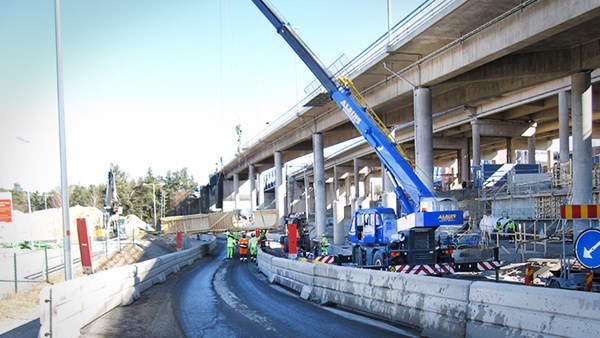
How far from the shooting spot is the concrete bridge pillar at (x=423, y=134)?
27812 millimetres

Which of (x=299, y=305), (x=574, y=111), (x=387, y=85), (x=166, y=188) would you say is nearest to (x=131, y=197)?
(x=166, y=188)

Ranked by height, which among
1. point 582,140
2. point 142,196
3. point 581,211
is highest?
point 582,140

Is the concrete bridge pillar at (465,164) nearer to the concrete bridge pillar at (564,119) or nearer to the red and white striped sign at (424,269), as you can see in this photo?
the concrete bridge pillar at (564,119)

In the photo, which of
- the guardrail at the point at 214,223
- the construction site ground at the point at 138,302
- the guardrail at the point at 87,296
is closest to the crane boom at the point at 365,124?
the construction site ground at the point at 138,302

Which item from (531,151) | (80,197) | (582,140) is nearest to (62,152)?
(582,140)

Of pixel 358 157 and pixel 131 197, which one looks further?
pixel 131 197

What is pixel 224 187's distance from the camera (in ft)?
347

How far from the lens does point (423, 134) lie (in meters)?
28.2

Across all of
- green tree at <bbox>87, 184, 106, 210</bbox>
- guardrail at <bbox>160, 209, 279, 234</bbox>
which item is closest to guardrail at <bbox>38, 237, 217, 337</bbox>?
guardrail at <bbox>160, 209, 279, 234</bbox>

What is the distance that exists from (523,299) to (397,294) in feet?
9.33

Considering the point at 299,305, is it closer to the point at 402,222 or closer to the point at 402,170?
the point at 402,222

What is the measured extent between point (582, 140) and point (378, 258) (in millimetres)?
16244

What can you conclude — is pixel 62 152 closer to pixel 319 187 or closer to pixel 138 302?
pixel 138 302

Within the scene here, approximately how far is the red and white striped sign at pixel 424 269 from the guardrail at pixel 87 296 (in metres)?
7.59
